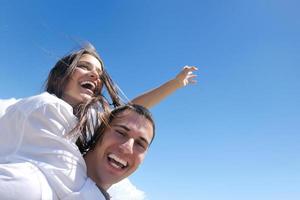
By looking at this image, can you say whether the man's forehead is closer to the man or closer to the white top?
the man

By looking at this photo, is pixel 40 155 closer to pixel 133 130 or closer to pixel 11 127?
pixel 11 127

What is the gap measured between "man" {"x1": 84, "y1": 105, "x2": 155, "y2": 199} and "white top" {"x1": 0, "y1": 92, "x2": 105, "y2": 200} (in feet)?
1.38

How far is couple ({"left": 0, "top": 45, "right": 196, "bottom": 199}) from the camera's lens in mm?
2742

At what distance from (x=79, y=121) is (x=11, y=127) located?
25.0 inches

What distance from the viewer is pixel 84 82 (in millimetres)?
4469

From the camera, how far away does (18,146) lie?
3.01m

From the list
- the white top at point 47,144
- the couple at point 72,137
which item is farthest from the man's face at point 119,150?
the white top at point 47,144

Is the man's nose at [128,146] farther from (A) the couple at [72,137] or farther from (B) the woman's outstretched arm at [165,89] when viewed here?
(B) the woman's outstretched arm at [165,89]

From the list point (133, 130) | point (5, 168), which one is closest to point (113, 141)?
point (133, 130)

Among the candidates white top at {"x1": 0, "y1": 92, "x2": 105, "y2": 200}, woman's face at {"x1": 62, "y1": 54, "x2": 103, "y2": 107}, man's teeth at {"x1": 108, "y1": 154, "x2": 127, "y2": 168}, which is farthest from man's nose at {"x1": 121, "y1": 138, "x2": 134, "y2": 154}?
woman's face at {"x1": 62, "y1": 54, "x2": 103, "y2": 107}

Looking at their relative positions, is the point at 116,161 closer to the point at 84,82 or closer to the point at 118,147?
the point at 118,147

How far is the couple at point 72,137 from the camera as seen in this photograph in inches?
108

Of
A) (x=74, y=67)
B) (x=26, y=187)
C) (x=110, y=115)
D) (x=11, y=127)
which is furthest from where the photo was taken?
(x=74, y=67)

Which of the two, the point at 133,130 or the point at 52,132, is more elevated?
the point at 133,130
